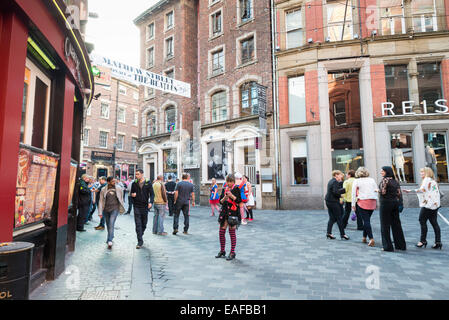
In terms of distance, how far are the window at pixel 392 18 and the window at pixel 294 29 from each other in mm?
4355

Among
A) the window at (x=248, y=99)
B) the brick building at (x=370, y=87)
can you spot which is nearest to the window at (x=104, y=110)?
the window at (x=248, y=99)

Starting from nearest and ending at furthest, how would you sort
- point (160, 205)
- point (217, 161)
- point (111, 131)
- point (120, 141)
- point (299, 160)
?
point (160, 205) → point (299, 160) → point (217, 161) → point (111, 131) → point (120, 141)

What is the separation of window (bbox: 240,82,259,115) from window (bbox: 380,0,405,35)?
7879 mm

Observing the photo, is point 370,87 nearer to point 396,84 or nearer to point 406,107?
point 396,84

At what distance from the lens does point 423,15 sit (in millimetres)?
14789

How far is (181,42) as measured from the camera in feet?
77.6

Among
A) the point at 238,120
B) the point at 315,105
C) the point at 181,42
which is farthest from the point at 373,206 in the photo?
the point at 181,42

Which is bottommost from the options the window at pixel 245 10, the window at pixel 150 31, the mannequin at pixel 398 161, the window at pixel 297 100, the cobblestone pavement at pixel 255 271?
the cobblestone pavement at pixel 255 271

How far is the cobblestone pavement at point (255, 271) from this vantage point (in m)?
3.88

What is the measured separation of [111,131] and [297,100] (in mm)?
25315

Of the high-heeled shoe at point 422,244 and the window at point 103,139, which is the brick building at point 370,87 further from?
the window at point 103,139

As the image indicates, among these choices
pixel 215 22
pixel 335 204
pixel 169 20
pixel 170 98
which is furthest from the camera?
pixel 169 20

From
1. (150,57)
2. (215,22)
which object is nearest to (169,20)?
(150,57)

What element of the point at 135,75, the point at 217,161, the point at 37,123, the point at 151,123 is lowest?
the point at 37,123
